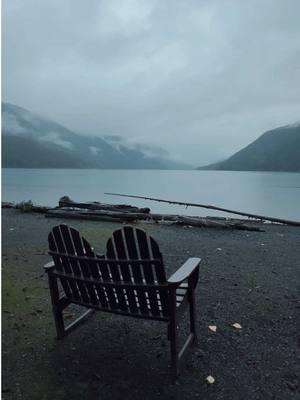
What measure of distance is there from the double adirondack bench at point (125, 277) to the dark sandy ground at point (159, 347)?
264mm

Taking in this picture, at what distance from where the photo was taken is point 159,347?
337 centimetres

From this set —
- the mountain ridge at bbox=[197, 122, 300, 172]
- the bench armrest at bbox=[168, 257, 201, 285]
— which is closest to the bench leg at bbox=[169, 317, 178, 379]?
the bench armrest at bbox=[168, 257, 201, 285]

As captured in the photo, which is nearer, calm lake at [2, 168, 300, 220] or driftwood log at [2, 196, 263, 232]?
driftwood log at [2, 196, 263, 232]

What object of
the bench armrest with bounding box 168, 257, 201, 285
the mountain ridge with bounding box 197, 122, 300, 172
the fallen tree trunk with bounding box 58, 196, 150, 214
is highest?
the mountain ridge with bounding box 197, 122, 300, 172

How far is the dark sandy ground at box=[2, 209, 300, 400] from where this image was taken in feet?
8.98

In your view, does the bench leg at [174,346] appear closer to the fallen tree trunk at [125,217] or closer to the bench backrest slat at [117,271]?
the bench backrest slat at [117,271]

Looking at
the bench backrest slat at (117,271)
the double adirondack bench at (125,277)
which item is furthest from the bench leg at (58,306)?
the bench backrest slat at (117,271)

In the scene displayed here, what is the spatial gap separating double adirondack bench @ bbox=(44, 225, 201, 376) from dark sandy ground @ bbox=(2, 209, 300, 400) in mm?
264

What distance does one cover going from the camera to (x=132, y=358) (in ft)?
10.5

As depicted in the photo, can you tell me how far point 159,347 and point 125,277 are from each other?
0.94 metres

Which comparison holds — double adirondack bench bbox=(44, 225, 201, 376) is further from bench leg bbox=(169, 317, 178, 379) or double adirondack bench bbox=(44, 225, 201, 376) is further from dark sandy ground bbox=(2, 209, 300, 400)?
dark sandy ground bbox=(2, 209, 300, 400)

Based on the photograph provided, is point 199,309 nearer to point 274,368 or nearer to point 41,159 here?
point 274,368

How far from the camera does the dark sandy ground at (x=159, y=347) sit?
2.74 metres

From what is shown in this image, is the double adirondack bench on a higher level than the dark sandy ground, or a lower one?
higher
